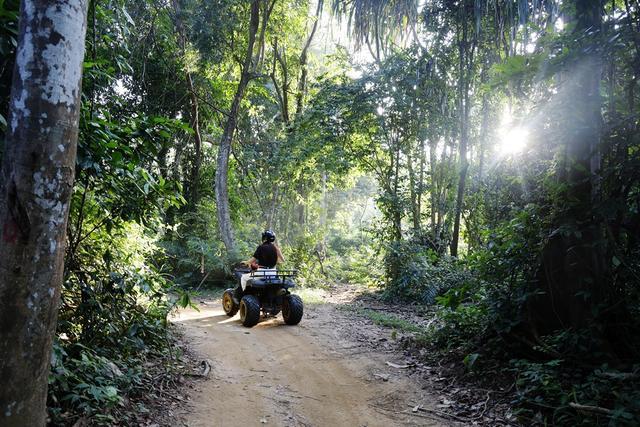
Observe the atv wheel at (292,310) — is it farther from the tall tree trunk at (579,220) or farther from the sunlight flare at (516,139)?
the sunlight flare at (516,139)

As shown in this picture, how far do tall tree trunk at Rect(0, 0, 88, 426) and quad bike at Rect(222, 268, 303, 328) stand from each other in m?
6.27

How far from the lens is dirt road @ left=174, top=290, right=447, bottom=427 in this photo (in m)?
4.64

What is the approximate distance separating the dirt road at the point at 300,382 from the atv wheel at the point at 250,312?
0.15 metres

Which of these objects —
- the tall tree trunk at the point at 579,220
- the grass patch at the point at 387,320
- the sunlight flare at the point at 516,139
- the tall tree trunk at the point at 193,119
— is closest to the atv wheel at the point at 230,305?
the grass patch at the point at 387,320

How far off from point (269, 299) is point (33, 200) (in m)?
7.14

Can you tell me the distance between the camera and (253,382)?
5633 mm

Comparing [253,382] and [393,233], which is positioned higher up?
[393,233]

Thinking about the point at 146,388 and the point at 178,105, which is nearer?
the point at 146,388

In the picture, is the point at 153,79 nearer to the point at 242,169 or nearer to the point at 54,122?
the point at 242,169

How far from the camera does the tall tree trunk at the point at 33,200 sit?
2.48 m

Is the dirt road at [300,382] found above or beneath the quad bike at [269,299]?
beneath

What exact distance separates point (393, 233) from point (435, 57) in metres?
5.94

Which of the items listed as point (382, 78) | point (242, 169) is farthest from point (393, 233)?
point (242, 169)

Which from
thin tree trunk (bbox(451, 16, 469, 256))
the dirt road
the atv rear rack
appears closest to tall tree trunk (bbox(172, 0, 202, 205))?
the atv rear rack
